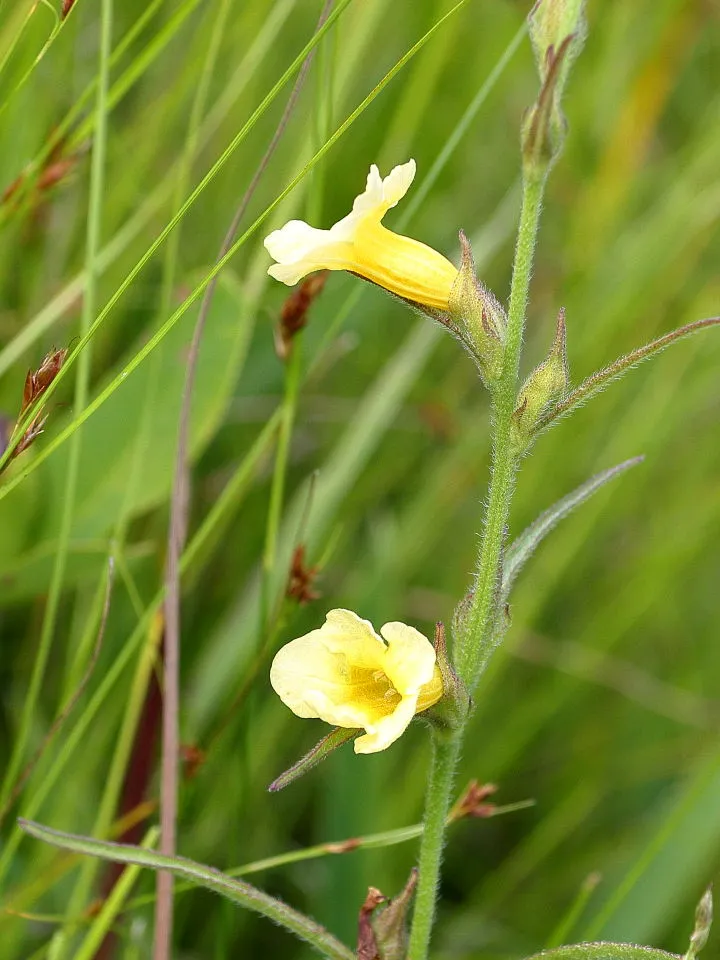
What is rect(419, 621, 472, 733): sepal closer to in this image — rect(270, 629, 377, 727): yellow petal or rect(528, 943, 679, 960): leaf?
rect(270, 629, 377, 727): yellow petal

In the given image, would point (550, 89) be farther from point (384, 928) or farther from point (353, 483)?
point (353, 483)

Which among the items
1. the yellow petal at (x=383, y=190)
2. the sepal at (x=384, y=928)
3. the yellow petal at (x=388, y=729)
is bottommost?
the sepal at (x=384, y=928)

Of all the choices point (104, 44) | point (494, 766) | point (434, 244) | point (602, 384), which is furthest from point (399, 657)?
point (434, 244)

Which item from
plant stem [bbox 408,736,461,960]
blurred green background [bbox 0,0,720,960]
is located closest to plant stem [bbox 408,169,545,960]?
plant stem [bbox 408,736,461,960]

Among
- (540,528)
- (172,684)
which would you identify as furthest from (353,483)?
(540,528)

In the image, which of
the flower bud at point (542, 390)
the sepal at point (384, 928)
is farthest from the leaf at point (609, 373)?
the sepal at point (384, 928)

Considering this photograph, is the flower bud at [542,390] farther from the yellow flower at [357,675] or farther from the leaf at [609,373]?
the yellow flower at [357,675]
